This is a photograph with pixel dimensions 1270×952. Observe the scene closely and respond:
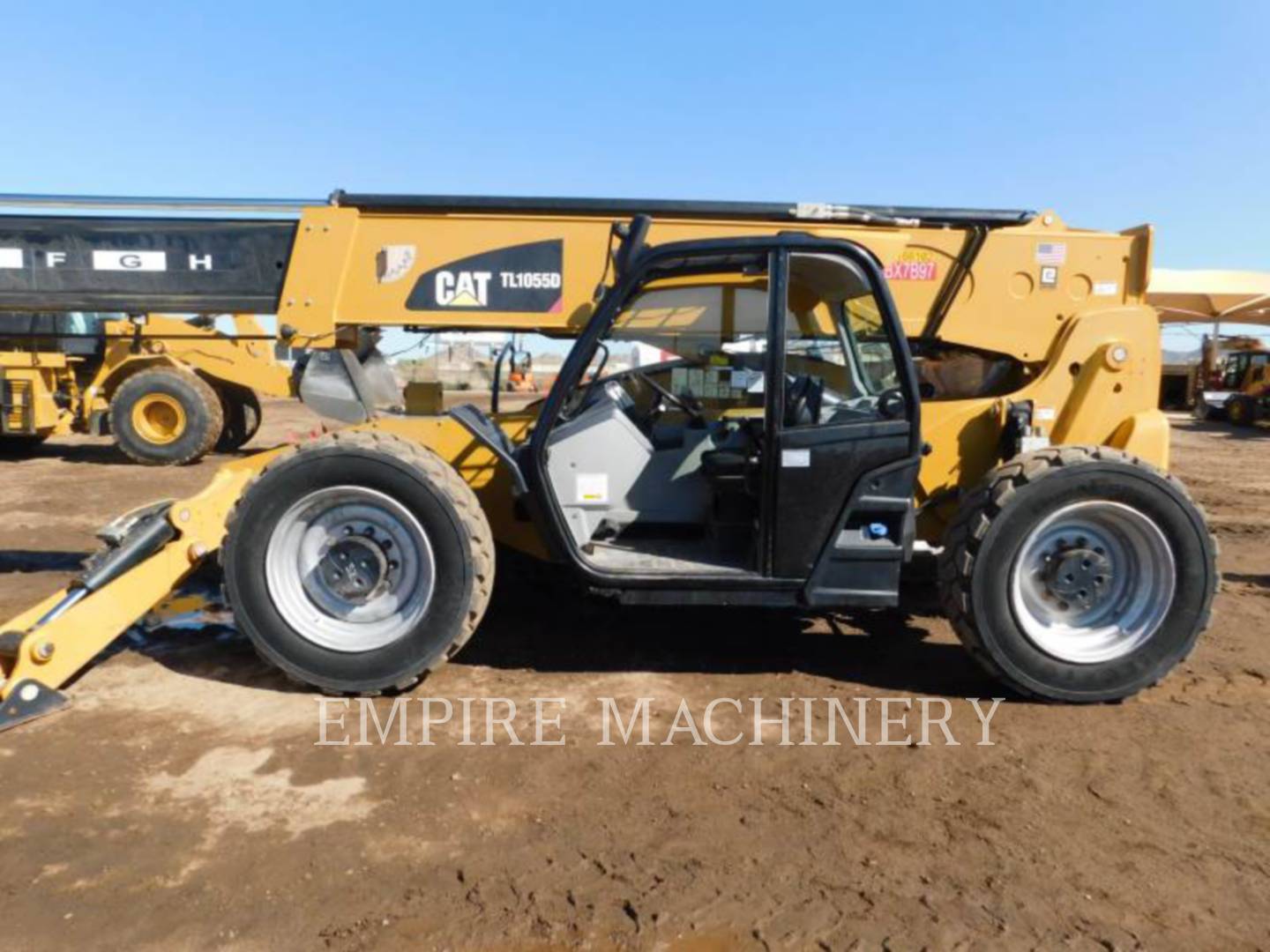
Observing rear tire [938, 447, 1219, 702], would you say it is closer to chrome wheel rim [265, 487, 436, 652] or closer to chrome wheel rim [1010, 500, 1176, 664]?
chrome wheel rim [1010, 500, 1176, 664]

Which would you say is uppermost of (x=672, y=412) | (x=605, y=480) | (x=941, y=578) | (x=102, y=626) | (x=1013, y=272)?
(x=1013, y=272)

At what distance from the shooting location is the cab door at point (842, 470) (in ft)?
13.5

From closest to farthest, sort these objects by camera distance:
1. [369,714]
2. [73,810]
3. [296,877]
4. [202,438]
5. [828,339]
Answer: [296,877] → [73,810] → [369,714] → [828,339] → [202,438]

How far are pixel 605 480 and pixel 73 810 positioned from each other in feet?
8.38

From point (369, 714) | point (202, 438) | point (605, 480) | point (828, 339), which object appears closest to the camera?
point (369, 714)

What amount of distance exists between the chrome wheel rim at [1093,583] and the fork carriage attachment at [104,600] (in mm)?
3661

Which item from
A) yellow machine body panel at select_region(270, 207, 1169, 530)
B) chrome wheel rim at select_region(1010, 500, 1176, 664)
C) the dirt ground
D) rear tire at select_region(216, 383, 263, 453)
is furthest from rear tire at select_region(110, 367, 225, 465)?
chrome wheel rim at select_region(1010, 500, 1176, 664)

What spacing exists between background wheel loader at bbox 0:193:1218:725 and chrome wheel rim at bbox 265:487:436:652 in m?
0.01

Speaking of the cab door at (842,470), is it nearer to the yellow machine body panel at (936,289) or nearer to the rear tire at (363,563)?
the yellow machine body panel at (936,289)

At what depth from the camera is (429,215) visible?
484cm

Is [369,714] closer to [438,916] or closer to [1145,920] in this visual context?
[438,916]

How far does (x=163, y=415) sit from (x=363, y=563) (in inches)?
427

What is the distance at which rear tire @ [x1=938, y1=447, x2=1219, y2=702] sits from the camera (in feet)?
13.5

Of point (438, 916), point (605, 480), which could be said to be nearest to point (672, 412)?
point (605, 480)
